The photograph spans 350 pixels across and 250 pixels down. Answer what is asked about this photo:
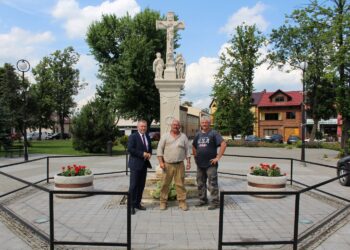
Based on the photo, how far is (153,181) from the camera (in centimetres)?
878

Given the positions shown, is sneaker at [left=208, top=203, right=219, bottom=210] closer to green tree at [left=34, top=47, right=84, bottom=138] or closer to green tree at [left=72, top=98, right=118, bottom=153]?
green tree at [left=72, top=98, right=118, bottom=153]

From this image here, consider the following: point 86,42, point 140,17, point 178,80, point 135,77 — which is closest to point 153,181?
point 178,80

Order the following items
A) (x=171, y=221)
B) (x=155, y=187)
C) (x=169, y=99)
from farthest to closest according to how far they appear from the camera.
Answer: (x=169, y=99) → (x=155, y=187) → (x=171, y=221)

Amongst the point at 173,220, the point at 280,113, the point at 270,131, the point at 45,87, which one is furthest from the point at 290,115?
the point at 173,220

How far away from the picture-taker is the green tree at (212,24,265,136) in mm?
39500

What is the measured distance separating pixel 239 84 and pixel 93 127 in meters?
22.6

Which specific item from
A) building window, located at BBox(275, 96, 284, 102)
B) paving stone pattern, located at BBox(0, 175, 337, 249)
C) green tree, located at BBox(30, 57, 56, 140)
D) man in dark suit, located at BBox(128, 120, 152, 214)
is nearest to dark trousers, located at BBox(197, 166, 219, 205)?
paving stone pattern, located at BBox(0, 175, 337, 249)

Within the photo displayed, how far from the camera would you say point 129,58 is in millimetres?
30391

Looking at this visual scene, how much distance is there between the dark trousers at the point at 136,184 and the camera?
6.86m

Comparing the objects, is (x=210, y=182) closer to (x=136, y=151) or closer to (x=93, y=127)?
(x=136, y=151)

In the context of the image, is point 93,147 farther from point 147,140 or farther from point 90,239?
point 90,239

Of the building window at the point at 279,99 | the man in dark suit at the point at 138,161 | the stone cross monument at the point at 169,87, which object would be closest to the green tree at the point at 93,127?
the stone cross monument at the point at 169,87

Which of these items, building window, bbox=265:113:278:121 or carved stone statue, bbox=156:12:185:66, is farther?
building window, bbox=265:113:278:121

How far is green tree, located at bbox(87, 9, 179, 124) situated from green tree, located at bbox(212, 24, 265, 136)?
992cm
